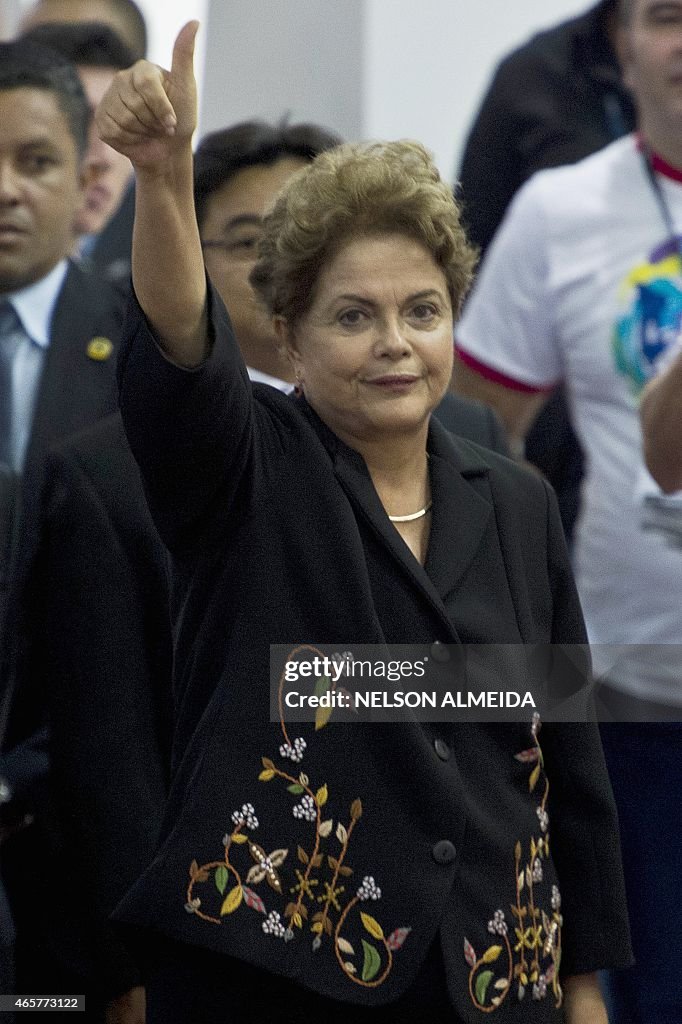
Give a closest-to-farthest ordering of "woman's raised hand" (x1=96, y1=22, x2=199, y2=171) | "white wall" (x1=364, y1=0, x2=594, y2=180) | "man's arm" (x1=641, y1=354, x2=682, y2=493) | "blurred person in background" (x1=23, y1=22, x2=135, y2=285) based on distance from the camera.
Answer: "woman's raised hand" (x1=96, y1=22, x2=199, y2=171) < "man's arm" (x1=641, y1=354, x2=682, y2=493) < "blurred person in background" (x1=23, y1=22, x2=135, y2=285) < "white wall" (x1=364, y1=0, x2=594, y2=180)

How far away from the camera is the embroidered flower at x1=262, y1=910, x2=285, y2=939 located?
67.4 inches

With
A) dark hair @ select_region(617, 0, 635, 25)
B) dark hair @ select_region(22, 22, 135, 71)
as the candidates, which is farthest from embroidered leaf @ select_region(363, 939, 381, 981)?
dark hair @ select_region(22, 22, 135, 71)

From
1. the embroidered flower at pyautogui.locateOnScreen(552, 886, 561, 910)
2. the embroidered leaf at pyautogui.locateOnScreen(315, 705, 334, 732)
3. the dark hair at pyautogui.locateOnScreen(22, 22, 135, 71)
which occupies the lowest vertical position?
the embroidered flower at pyautogui.locateOnScreen(552, 886, 561, 910)

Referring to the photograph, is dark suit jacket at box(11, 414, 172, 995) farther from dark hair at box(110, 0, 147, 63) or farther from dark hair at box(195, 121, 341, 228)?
dark hair at box(110, 0, 147, 63)

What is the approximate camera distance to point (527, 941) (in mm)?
1825

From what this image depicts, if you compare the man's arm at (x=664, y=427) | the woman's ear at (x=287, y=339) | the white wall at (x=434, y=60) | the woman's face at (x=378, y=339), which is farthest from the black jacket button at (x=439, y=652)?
the white wall at (x=434, y=60)

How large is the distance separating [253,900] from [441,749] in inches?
9.6

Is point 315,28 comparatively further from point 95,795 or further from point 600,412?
point 95,795

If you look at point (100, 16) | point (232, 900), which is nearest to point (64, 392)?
point (232, 900)

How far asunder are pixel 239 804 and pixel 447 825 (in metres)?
0.21

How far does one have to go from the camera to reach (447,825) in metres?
1.76

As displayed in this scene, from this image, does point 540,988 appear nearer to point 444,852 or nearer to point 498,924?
point 498,924

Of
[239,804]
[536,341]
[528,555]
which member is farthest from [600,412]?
[239,804]

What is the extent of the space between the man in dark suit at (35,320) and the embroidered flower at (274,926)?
2.42 ft
